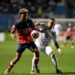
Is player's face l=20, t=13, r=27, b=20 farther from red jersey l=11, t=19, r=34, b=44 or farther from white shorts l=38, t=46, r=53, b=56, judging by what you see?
white shorts l=38, t=46, r=53, b=56

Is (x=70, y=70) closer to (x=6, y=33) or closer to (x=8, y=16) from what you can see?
(x=6, y=33)

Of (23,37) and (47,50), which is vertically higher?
(23,37)

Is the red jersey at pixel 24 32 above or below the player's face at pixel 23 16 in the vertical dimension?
below

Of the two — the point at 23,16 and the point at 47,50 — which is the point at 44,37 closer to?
the point at 47,50

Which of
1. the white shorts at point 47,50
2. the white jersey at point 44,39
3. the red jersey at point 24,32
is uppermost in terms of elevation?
the red jersey at point 24,32

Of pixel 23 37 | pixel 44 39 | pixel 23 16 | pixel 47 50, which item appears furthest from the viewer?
pixel 44 39

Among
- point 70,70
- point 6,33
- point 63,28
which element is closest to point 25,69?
point 70,70

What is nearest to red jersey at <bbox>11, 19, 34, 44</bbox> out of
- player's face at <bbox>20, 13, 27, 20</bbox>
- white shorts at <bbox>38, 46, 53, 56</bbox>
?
player's face at <bbox>20, 13, 27, 20</bbox>

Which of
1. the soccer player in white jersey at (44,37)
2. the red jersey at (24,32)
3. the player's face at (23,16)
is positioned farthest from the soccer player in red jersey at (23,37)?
the soccer player in white jersey at (44,37)

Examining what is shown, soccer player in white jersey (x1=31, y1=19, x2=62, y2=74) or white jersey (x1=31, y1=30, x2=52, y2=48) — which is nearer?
soccer player in white jersey (x1=31, y1=19, x2=62, y2=74)

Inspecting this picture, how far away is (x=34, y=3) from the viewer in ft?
181

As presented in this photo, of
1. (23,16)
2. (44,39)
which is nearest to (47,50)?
(44,39)

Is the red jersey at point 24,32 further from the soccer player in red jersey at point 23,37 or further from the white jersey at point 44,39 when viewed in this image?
the white jersey at point 44,39

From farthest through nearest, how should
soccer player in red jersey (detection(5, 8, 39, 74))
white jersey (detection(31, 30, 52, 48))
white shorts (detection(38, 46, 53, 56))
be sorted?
white jersey (detection(31, 30, 52, 48))
white shorts (detection(38, 46, 53, 56))
soccer player in red jersey (detection(5, 8, 39, 74))
